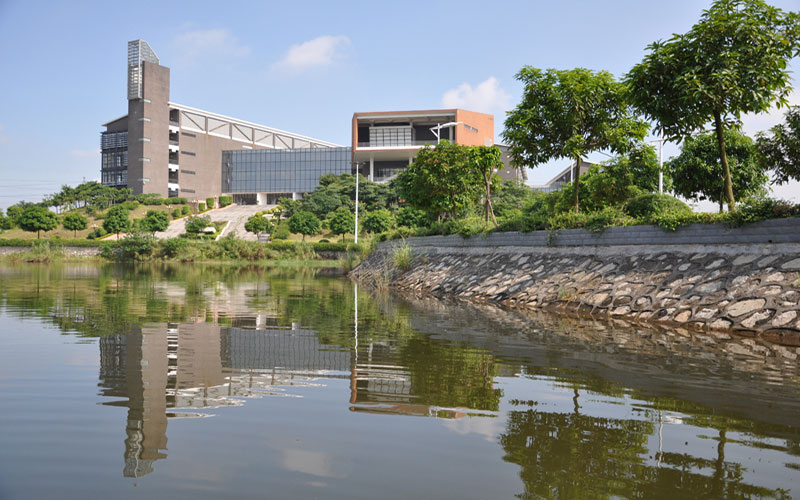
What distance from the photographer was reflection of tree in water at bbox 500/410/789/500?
280cm

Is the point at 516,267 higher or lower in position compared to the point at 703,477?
higher

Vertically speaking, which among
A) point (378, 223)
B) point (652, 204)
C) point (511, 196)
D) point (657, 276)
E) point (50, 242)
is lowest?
point (657, 276)

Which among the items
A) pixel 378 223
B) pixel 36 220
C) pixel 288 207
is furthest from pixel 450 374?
pixel 288 207

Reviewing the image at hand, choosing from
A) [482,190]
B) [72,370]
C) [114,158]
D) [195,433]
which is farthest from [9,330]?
[114,158]

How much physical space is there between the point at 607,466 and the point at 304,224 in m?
57.8

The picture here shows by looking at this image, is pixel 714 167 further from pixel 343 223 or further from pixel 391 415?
pixel 343 223

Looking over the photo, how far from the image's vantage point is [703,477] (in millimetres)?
2973

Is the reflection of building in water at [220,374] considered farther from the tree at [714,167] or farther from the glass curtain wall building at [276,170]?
the glass curtain wall building at [276,170]

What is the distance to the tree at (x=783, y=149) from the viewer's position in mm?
13094

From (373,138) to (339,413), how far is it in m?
80.2

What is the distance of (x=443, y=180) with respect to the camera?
26.5 metres

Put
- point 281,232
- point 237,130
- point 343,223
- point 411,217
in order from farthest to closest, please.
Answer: point 237,130 < point 281,232 < point 343,223 < point 411,217

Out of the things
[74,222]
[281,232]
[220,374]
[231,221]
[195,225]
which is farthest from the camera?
[231,221]

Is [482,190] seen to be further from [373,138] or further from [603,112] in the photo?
[373,138]
